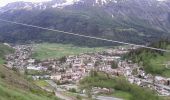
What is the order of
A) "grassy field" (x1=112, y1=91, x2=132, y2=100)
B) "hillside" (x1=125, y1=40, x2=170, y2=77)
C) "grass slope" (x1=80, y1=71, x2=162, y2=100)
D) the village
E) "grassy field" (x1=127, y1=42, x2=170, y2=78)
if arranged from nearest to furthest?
"grass slope" (x1=80, y1=71, x2=162, y2=100)
"grassy field" (x1=112, y1=91, x2=132, y2=100)
the village
"grassy field" (x1=127, y1=42, x2=170, y2=78)
"hillside" (x1=125, y1=40, x2=170, y2=77)

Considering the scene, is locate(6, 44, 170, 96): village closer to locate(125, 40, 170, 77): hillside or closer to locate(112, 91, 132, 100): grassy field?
locate(125, 40, 170, 77): hillside

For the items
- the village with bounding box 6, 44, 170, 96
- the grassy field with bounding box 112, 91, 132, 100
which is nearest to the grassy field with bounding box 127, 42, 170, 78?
the village with bounding box 6, 44, 170, 96

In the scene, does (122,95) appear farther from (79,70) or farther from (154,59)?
(154,59)

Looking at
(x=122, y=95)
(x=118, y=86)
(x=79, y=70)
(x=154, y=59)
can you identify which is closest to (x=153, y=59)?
(x=154, y=59)

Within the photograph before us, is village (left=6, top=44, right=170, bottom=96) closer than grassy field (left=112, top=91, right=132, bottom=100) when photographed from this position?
No

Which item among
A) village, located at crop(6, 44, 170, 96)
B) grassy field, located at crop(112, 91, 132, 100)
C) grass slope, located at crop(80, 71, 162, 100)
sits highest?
grass slope, located at crop(80, 71, 162, 100)

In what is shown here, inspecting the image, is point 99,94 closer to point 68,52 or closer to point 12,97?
point 12,97

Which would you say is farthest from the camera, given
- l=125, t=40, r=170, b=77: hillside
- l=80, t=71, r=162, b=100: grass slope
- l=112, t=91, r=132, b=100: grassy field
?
l=125, t=40, r=170, b=77: hillside

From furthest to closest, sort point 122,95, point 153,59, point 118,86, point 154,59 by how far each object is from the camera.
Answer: point 153,59 < point 154,59 < point 118,86 < point 122,95

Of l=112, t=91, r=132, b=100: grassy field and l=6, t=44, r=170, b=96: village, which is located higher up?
l=112, t=91, r=132, b=100: grassy field

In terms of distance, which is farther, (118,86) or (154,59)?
(154,59)
